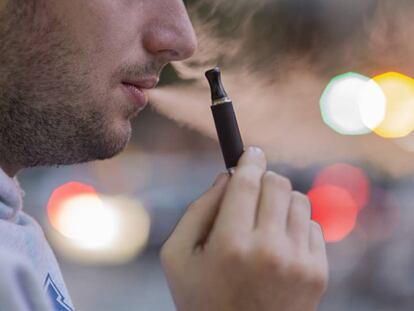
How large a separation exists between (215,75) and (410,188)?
3.37 m

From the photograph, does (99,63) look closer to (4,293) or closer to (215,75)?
(215,75)

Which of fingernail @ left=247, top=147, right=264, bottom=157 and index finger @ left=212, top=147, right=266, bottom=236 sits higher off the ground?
fingernail @ left=247, top=147, right=264, bottom=157

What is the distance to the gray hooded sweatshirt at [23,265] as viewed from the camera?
60cm

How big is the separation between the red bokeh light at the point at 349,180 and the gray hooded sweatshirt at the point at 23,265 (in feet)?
8.56

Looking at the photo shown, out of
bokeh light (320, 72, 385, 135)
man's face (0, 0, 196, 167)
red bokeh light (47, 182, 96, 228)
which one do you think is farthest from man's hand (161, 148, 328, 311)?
red bokeh light (47, 182, 96, 228)

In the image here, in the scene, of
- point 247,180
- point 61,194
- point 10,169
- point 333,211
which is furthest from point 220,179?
point 61,194

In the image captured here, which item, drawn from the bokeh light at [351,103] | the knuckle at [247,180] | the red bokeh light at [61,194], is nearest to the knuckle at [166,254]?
the knuckle at [247,180]

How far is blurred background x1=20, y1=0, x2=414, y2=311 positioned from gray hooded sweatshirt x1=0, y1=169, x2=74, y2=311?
39 centimetres

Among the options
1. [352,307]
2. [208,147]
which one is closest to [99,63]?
[208,147]

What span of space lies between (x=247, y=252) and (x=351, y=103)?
47.2 inches

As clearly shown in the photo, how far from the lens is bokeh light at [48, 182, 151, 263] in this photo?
13.4ft

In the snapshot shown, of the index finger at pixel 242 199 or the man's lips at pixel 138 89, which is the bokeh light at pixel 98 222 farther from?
the index finger at pixel 242 199

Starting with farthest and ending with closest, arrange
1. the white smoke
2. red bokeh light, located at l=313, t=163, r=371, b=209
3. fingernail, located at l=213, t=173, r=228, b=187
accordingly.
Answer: red bokeh light, located at l=313, t=163, r=371, b=209 < the white smoke < fingernail, located at l=213, t=173, r=228, b=187

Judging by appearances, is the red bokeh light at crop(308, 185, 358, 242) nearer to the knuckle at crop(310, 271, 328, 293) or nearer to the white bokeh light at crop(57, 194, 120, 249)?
the white bokeh light at crop(57, 194, 120, 249)
